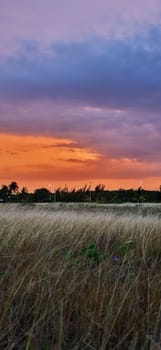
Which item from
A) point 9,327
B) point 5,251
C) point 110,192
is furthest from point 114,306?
point 110,192

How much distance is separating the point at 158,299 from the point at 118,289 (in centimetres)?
32

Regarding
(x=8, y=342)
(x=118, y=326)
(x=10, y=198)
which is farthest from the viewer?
(x=10, y=198)

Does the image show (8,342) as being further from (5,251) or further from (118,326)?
(5,251)

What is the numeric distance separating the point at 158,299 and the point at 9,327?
1.08 metres

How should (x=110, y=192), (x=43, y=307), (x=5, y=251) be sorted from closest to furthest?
(x=43, y=307) < (x=5, y=251) < (x=110, y=192)

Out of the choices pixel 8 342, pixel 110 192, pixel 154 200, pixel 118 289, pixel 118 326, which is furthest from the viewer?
pixel 154 200

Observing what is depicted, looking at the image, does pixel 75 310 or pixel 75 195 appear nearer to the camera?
pixel 75 310

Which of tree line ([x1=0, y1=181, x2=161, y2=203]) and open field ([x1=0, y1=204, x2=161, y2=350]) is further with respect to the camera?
tree line ([x1=0, y1=181, x2=161, y2=203])

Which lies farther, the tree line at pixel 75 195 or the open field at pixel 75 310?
the tree line at pixel 75 195

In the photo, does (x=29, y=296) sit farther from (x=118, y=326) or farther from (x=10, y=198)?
(x=10, y=198)

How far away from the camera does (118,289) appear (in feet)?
12.4

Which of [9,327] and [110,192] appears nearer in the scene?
[9,327]

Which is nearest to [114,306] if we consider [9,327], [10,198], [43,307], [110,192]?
[43,307]

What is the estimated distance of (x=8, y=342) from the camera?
9.48 feet
